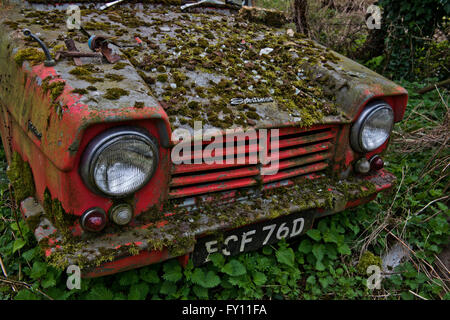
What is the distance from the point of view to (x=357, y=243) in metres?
2.68

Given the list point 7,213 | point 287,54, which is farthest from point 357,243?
point 7,213

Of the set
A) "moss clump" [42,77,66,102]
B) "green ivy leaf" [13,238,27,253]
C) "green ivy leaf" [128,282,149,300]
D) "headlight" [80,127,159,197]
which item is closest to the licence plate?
"green ivy leaf" [128,282,149,300]

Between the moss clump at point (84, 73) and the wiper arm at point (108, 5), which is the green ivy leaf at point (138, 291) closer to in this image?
the moss clump at point (84, 73)

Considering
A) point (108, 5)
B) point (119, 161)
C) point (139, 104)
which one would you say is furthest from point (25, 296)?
point (108, 5)

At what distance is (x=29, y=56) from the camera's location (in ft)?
6.22

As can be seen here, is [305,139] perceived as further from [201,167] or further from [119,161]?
[119,161]

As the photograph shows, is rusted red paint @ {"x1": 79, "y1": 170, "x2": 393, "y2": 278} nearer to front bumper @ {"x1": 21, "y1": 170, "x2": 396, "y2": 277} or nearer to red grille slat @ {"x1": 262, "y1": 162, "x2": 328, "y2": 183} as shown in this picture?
front bumper @ {"x1": 21, "y1": 170, "x2": 396, "y2": 277}

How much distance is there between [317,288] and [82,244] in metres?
1.56

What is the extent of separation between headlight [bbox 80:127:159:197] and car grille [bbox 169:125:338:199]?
0.65 feet

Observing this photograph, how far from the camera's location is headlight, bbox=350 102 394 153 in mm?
2236

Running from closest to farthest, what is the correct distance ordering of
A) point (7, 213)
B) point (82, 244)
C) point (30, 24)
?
1. point (82, 244)
2. point (30, 24)
3. point (7, 213)

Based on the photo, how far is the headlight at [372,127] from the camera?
2236 mm

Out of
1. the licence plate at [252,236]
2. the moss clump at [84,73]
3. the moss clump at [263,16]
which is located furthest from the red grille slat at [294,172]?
the moss clump at [263,16]
